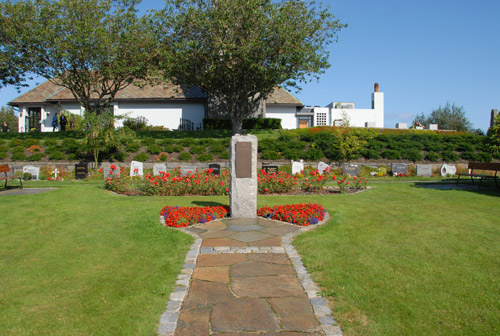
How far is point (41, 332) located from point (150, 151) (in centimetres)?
1722

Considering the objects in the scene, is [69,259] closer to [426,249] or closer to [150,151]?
[426,249]

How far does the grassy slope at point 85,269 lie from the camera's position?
11.5 ft

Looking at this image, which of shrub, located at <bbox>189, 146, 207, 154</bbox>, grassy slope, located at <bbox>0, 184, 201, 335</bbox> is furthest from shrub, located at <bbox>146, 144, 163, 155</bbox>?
grassy slope, located at <bbox>0, 184, 201, 335</bbox>

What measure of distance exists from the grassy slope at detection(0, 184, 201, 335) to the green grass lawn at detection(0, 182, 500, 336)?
0.05 feet

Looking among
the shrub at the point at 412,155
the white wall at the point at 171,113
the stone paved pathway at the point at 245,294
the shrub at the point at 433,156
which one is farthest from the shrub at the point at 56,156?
the shrub at the point at 433,156

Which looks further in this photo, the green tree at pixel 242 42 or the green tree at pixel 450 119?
the green tree at pixel 450 119

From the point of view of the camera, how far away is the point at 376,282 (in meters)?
4.36

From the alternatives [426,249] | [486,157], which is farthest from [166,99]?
[426,249]

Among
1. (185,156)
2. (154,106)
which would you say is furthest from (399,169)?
(154,106)

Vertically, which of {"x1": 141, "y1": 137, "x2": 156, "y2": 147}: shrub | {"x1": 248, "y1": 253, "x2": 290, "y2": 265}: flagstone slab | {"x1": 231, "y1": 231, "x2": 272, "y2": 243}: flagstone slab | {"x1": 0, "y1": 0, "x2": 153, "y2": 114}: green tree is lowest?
{"x1": 248, "y1": 253, "x2": 290, "y2": 265}: flagstone slab

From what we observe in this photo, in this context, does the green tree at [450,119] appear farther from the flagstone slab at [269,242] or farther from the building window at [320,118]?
the flagstone slab at [269,242]

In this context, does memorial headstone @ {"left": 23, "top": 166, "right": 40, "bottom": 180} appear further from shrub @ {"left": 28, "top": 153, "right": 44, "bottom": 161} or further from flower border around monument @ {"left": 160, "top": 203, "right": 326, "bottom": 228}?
flower border around monument @ {"left": 160, "top": 203, "right": 326, "bottom": 228}

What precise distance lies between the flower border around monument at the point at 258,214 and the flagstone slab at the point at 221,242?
1260mm

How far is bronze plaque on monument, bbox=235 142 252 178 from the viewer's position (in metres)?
8.03
